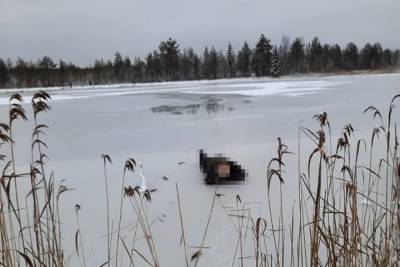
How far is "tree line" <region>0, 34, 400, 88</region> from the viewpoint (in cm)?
4878

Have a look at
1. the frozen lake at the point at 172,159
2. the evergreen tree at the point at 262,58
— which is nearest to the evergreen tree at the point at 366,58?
the evergreen tree at the point at 262,58

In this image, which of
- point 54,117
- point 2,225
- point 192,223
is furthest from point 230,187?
point 54,117

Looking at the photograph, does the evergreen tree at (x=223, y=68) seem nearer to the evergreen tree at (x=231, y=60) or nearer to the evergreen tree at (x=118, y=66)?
the evergreen tree at (x=231, y=60)

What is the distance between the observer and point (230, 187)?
3479mm

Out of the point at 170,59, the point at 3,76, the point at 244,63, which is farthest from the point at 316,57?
the point at 3,76

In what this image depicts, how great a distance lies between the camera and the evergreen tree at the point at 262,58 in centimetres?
5391

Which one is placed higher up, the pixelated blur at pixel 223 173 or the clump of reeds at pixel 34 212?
the clump of reeds at pixel 34 212

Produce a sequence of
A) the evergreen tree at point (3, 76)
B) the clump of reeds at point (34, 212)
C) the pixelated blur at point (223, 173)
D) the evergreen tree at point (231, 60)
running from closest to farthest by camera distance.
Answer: the clump of reeds at point (34, 212) → the pixelated blur at point (223, 173) → the evergreen tree at point (3, 76) → the evergreen tree at point (231, 60)

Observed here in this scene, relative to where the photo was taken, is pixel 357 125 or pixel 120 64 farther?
pixel 120 64

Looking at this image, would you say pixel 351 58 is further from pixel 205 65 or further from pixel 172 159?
pixel 172 159

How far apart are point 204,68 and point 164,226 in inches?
2105

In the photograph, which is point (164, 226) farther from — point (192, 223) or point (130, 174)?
point (130, 174)

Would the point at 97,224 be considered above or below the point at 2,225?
below

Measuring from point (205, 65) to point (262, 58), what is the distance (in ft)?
27.4
